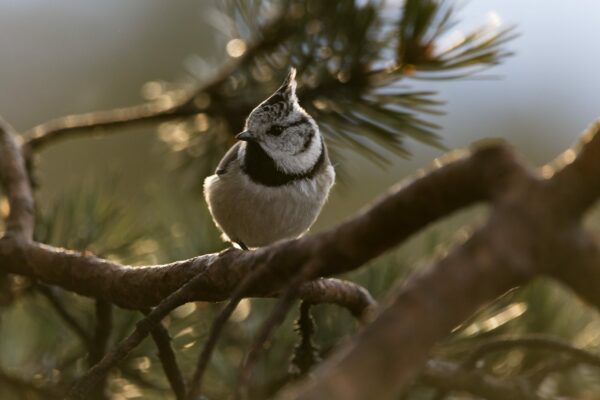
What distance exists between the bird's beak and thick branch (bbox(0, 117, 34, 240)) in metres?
0.33

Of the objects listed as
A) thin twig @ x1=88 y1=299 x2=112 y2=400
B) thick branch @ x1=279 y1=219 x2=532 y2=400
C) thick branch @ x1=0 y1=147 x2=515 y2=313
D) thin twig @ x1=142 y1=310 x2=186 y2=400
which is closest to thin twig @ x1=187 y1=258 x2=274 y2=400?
thick branch @ x1=0 y1=147 x2=515 y2=313

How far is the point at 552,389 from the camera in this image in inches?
47.2

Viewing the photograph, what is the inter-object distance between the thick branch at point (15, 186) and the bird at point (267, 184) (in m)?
0.35

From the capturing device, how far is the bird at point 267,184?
4.93ft

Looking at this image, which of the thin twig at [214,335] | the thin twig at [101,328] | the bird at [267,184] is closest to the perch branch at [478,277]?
the thin twig at [214,335]

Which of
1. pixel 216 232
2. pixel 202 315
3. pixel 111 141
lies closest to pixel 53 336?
pixel 202 315

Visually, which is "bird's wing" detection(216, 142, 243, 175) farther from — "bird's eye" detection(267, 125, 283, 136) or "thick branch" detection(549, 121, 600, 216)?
"thick branch" detection(549, 121, 600, 216)

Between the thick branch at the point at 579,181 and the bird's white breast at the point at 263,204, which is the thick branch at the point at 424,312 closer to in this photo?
the thick branch at the point at 579,181

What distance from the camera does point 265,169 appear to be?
5.16 feet

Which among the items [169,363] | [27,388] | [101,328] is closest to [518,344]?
[169,363]

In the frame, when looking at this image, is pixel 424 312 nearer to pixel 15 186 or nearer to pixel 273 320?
pixel 273 320

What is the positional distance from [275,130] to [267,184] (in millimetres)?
115

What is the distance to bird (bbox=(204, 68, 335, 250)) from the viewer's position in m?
1.50

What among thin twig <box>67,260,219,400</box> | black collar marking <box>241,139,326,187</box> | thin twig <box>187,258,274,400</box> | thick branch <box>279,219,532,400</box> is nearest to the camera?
thick branch <box>279,219,532,400</box>
